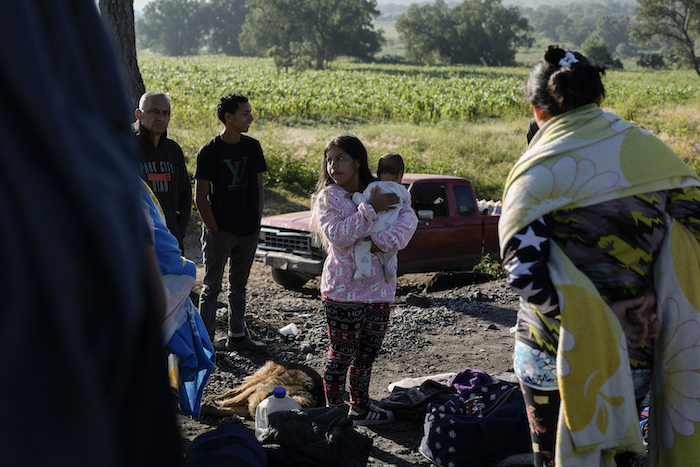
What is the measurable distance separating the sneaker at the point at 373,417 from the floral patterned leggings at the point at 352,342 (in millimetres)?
116

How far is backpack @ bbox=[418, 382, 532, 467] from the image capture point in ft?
12.7

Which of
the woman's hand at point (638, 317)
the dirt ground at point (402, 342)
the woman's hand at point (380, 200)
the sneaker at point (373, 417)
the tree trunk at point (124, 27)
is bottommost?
the dirt ground at point (402, 342)

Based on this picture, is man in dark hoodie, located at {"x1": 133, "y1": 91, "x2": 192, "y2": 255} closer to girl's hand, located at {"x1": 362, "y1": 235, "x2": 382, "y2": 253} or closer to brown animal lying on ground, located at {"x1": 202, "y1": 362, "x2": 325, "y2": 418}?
brown animal lying on ground, located at {"x1": 202, "y1": 362, "x2": 325, "y2": 418}

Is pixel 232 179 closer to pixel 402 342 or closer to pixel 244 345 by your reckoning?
pixel 244 345

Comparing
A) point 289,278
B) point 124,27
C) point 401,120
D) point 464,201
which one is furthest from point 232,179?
point 401,120

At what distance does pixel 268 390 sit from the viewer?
495cm

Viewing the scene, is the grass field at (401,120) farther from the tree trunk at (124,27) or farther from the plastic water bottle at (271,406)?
the plastic water bottle at (271,406)

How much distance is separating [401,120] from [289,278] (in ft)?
71.1

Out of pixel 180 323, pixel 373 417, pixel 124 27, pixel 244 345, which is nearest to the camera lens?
pixel 180 323

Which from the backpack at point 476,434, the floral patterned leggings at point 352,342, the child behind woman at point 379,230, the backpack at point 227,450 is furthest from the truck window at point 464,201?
the backpack at point 227,450

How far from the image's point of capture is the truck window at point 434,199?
32.7ft

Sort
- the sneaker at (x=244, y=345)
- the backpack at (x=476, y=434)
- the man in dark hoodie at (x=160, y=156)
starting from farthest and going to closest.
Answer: the sneaker at (x=244, y=345) < the man in dark hoodie at (x=160, y=156) < the backpack at (x=476, y=434)

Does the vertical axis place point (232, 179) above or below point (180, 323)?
above

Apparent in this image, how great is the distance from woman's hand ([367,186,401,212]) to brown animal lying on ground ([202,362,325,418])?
164 cm
